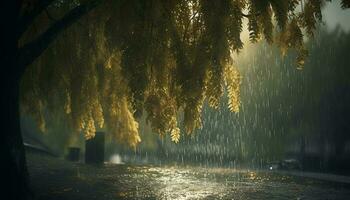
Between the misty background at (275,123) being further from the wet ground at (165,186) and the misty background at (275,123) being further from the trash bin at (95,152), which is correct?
the wet ground at (165,186)

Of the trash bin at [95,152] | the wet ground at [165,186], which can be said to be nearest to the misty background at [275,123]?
the trash bin at [95,152]

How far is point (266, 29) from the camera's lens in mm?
7465

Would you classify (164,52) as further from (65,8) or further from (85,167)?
(85,167)

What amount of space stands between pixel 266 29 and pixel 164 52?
1.76m

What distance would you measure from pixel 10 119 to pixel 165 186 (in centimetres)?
415

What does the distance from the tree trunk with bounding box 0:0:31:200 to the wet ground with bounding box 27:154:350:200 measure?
3.34 feet

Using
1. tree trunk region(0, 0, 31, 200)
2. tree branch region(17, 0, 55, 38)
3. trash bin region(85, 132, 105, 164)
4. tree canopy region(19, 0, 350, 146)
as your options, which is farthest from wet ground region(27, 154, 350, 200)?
tree branch region(17, 0, 55, 38)

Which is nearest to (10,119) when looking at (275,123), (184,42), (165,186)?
(184,42)

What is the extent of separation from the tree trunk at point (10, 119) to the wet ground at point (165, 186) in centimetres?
102

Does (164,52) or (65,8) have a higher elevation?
(65,8)

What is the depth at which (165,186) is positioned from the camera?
10.3m

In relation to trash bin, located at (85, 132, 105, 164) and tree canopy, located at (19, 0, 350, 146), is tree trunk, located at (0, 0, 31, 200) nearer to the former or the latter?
tree canopy, located at (19, 0, 350, 146)

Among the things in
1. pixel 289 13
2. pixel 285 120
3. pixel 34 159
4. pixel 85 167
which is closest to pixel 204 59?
pixel 289 13

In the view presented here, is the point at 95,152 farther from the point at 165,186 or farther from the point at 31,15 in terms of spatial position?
the point at 31,15
